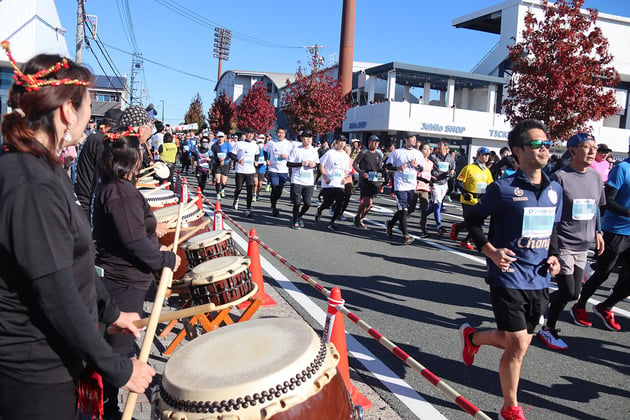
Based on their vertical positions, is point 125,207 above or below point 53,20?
below

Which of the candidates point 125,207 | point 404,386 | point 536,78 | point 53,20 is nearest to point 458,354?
point 404,386

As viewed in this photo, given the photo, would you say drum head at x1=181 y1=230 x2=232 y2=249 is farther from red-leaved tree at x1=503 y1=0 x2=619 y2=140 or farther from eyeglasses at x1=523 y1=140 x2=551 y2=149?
red-leaved tree at x1=503 y1=0 x2=619 y2=140

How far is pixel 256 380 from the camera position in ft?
6.54

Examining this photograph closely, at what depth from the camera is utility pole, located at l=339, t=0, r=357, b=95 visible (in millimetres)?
40875

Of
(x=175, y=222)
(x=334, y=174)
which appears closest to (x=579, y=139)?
(x=175, y=222)

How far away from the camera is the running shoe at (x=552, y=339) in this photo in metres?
4.73

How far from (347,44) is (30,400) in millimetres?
42051

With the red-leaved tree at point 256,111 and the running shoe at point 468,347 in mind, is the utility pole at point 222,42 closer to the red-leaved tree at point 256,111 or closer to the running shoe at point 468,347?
the red-leaved tree at point 256,111

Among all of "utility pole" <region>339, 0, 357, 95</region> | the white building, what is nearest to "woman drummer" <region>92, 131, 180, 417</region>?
the white building

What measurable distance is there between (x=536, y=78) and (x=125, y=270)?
14334 millimetres

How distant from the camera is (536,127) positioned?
11.7 feet

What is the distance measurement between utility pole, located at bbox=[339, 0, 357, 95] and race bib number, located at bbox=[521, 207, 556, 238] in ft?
124

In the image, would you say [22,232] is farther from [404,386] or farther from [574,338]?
[574,338]

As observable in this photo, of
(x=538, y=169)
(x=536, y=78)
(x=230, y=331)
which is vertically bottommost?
(x=230, y=331)
